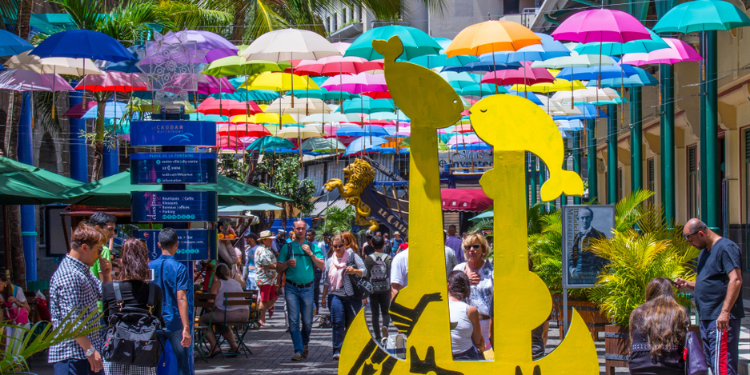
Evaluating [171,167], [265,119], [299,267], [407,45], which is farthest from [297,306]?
[265,119]

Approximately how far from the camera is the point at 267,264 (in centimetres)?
1441

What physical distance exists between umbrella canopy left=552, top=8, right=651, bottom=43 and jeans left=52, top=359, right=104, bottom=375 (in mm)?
7017

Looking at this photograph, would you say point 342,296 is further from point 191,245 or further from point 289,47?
point 289,47

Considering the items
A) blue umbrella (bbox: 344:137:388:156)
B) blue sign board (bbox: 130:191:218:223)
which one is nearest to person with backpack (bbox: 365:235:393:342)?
blue sign board (bbox: 130:191:218:223)

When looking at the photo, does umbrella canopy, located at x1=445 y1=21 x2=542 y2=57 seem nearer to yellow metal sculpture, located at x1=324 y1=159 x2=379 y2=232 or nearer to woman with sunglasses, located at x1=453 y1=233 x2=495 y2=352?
woman with sunglasses, located at x1=453 y1=233 x2=495 y2=352

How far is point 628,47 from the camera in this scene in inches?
474

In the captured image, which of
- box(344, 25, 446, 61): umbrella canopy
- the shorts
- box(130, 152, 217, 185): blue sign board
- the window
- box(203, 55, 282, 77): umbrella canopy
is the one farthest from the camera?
the window

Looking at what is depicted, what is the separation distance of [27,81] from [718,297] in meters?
10.2

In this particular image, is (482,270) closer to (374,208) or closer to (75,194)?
(75,194)

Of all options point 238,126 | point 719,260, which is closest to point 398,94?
point 719,260

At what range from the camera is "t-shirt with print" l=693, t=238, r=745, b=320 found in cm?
785

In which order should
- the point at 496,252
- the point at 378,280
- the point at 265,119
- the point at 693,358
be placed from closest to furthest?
the point at 496,252, the point at 693,358, the point at 378,280, the point at 265,119

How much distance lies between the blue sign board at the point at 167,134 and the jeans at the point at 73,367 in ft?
9.48

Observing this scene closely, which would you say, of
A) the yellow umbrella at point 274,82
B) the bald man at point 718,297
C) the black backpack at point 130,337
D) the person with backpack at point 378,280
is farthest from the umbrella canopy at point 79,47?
the bald man at point 718,297
